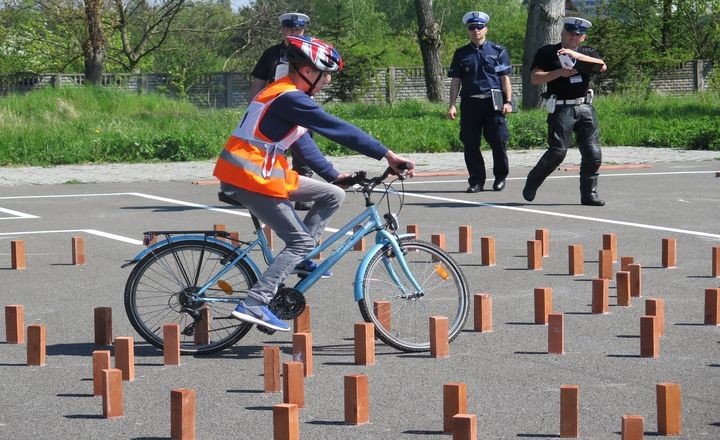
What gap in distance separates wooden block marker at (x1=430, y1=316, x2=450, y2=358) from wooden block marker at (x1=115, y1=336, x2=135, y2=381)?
5.22ft

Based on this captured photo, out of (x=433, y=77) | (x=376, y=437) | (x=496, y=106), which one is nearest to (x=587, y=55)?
(x=496, y=106)

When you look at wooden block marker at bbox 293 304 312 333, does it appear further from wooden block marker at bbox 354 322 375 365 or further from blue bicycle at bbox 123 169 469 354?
wooden block marker at bbox 354 322 375 365

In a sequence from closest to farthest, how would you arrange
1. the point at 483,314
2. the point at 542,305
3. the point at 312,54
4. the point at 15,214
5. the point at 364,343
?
the point at 364,343 → the point at 312,54 → the point at 483,314 → the point at 542,305 → the point at 15,214

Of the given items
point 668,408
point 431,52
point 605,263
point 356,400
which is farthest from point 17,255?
point 431,52

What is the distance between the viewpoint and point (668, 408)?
5363mm

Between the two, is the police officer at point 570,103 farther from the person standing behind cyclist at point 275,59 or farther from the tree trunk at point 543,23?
the tree trunk at point 543,23

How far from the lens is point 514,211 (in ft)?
46.1

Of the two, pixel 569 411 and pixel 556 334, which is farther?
pixel 556 334

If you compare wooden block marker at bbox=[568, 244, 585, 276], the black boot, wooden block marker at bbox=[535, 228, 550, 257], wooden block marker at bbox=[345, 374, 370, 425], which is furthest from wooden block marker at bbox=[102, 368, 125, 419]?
the black boot

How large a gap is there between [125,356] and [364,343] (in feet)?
4.05

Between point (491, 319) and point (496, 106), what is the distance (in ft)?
25.0

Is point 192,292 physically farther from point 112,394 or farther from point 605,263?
point 605,263

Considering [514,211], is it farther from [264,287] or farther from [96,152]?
[96,152]

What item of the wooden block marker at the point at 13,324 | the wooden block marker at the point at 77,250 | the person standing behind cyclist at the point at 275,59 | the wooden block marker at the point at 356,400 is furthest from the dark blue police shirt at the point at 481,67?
the wooden block marker at the point at 356,400
